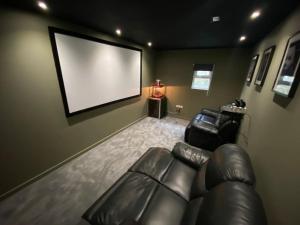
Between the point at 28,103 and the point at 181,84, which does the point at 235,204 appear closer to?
the point at 28,103

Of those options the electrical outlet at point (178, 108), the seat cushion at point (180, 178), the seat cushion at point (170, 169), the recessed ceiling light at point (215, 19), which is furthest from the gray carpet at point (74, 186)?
the recessed ceiling light at point (215, 19)

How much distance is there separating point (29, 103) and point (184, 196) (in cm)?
221

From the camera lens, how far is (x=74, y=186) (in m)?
1.87

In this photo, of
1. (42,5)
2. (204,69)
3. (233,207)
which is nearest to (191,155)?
(233,207)

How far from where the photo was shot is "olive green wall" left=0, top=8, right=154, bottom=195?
1509mm

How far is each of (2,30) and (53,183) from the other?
6.59ft

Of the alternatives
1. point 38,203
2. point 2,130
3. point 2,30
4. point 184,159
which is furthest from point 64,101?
point 184,159

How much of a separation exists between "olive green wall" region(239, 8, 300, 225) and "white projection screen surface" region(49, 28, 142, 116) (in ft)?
8.79

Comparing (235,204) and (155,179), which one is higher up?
(235,204)

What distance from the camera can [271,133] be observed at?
1.29 m

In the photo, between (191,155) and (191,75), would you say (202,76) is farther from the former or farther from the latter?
(191,155)

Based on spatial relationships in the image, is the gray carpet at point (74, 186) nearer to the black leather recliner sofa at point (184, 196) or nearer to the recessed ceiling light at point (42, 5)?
the black leather recliner sofa at point (184, 196)

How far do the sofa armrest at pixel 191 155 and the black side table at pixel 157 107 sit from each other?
257 centimetres

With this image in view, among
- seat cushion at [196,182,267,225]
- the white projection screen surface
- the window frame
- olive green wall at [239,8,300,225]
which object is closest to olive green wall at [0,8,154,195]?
the white projection screen surface
